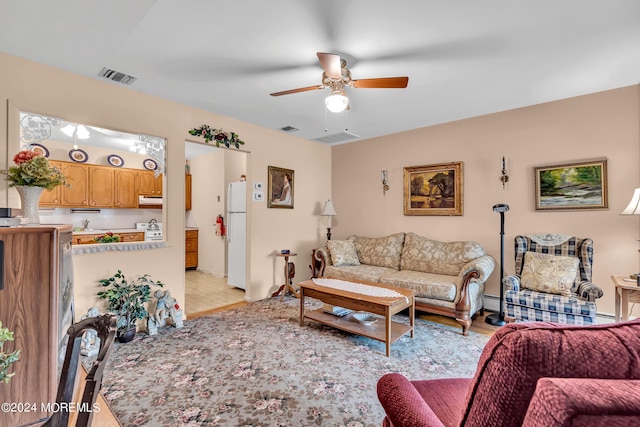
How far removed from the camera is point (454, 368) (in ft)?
8.33

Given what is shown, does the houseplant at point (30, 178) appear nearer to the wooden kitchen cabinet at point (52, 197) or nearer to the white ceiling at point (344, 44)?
Answer: the white ceiling at point (344, 44)

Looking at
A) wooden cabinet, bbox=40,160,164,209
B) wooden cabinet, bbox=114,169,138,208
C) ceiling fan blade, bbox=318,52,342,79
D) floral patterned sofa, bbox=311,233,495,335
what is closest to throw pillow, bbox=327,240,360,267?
floral patterned sofa, bbox=311,233,495,335

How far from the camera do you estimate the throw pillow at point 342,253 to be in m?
4.62

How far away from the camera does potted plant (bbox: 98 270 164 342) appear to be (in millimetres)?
2957

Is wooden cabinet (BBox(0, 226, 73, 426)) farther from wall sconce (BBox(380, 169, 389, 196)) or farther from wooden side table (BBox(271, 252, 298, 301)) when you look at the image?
wall sconce (BBox(380, 169, 389, 196))

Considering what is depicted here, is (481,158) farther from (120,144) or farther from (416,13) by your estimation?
(120,144)

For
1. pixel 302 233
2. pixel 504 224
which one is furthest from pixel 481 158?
pixel 302 233

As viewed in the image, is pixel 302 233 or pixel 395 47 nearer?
pixel 395 47

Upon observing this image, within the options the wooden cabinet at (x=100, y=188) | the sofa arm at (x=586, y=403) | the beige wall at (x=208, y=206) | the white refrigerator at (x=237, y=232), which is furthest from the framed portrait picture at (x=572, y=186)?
the wooden cabinet at (x=100, y=188)

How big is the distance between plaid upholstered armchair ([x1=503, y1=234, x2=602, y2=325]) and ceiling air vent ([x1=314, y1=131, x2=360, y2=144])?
2977 millimetres

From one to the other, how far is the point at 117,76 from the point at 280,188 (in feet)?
8.46

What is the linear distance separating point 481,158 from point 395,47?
2426mm

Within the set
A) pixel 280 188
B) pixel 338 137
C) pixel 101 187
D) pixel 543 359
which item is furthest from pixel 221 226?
pixel 543 359

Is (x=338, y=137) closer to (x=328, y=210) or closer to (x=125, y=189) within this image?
(x=328, y=210)
